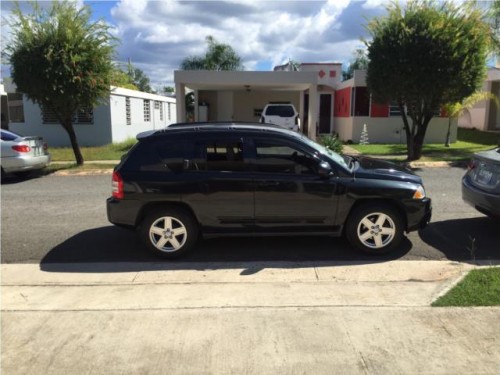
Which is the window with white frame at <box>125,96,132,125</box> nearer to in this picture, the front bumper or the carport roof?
the carport roof

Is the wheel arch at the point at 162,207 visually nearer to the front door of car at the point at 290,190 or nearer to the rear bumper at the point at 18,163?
the front door of car at the point at 290,190

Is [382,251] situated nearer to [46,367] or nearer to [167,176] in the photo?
[167,176]

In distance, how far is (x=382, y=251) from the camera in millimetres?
5945

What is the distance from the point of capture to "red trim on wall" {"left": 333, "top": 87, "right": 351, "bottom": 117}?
24484 mm

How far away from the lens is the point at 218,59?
39750mm

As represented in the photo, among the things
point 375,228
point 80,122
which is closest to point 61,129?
point 80,122

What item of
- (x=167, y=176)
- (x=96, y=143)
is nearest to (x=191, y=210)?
(x=167, y=176)

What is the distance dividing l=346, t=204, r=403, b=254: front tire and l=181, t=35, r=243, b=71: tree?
116 feet

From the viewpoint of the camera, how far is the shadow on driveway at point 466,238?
599cm

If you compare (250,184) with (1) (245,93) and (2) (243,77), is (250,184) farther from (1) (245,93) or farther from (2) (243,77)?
(1) (245,93)

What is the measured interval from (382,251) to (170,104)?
32.7 metres

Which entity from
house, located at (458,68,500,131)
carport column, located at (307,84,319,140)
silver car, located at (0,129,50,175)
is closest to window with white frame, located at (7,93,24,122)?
silver car, located at (0,129,50,175)

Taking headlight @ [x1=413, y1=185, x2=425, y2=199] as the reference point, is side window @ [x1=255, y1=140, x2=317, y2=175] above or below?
above

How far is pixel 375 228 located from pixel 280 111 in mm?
15930
